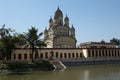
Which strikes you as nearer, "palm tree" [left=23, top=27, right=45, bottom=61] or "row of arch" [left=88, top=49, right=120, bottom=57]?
"palm tree" [left=23, top=27, right=45, bottom=61]

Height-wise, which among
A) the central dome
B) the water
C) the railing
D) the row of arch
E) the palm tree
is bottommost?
the water

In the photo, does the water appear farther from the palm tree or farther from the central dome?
the central dome

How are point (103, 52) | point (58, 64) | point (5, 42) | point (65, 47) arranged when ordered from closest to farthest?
point (5, 42)
point (58, 64)
point (65, 47)
point (103, 52)

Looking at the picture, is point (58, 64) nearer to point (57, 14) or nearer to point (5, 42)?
point (5, 42)

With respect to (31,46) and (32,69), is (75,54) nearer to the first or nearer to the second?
(31,46)

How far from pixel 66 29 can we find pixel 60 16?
13.8ft

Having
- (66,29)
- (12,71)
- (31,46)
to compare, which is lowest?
(12,71)

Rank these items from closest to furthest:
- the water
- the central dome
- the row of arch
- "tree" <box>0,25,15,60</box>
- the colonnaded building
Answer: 1. the water
2. "tree" <box>0,25,15,60</box>
3. the colonnaded building
4. the row of arch
5. the central dome

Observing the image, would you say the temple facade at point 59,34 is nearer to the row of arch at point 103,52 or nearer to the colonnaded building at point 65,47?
the colonnaded building at point 65,47

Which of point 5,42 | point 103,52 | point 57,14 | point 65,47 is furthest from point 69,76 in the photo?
point 57,14

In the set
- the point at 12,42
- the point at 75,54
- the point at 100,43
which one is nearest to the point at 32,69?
the point at 12,42

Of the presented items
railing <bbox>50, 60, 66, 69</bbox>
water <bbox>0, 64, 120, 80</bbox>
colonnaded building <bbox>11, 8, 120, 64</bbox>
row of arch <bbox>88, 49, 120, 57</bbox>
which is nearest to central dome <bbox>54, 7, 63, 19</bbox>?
colonnaded building <bbox>11, 8, 120, 64</bbox>

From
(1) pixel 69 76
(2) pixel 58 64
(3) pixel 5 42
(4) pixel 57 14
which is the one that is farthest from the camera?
(4) pixel 57 14

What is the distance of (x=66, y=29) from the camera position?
7131 cm
